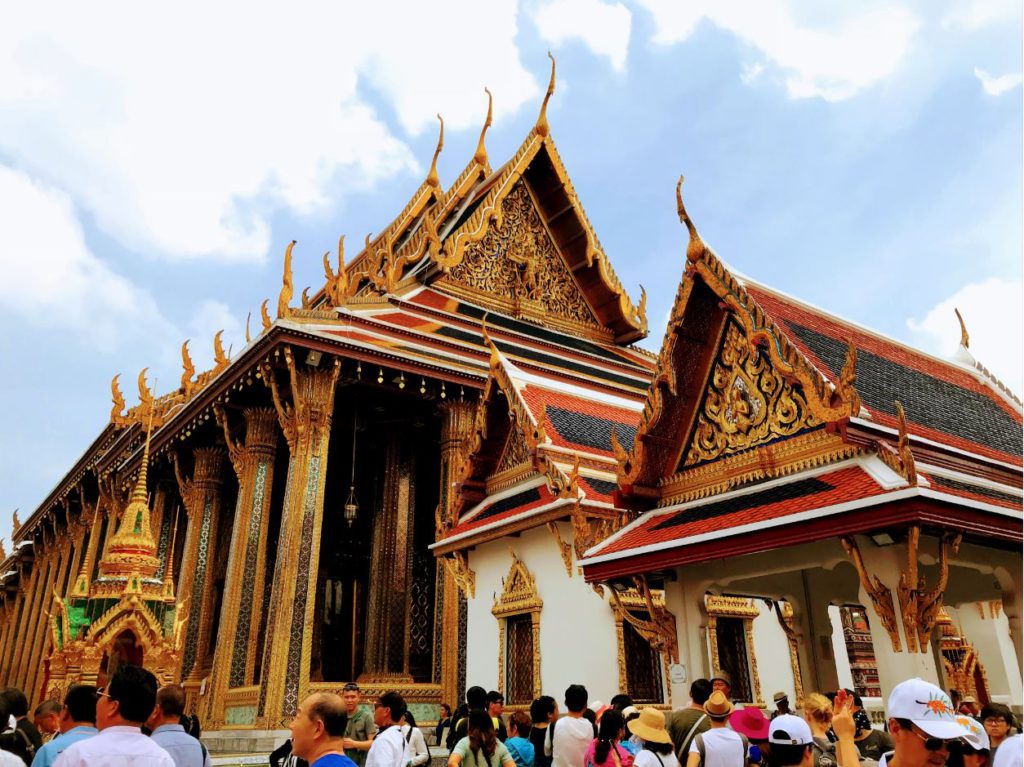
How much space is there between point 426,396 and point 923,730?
34.3ft

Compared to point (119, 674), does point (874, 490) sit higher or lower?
higher

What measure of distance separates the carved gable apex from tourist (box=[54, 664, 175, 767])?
1227 cm

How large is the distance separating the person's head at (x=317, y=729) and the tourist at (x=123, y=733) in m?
0.37

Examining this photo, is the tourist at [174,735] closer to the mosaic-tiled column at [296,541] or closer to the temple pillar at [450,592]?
the temple pillar at [450,592]

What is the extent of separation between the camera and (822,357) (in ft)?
17.9

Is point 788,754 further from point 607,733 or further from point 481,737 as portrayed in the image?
point 481,737

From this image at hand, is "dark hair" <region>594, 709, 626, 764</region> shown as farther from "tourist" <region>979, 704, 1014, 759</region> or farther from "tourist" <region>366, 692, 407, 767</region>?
"tourist" <region>979, 704, 1014, 759</region>

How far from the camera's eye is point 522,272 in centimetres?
1563

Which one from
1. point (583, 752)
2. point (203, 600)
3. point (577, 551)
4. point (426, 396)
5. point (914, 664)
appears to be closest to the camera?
point (583, 752)

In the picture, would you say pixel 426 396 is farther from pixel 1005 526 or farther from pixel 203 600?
pixel 1005 526

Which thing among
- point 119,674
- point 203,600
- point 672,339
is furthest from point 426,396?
point 119,674

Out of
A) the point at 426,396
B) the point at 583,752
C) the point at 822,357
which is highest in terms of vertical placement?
the point at 426,396

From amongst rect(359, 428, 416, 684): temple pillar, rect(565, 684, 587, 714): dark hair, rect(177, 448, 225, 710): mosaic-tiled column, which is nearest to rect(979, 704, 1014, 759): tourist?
rect(565, 684, 587, 714): dark hair

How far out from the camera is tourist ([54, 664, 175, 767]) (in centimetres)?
207
